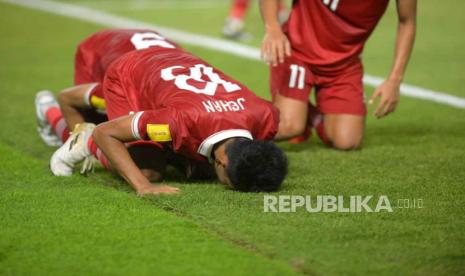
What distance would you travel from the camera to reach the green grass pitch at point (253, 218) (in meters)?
4.12

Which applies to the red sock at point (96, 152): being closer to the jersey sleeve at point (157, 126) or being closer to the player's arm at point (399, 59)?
the jersey sleeve at point (157, 126)

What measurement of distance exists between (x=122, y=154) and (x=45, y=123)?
1.67 m

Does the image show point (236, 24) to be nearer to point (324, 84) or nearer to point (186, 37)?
point (186, 37)

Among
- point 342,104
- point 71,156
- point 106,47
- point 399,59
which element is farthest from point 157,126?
point 342,104

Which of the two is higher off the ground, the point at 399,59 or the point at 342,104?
the point at 399,59

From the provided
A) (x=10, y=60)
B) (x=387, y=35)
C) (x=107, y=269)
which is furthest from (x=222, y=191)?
(x=387, y=35)

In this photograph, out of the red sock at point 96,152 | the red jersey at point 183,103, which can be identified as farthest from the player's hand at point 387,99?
the red sock at point 96,152

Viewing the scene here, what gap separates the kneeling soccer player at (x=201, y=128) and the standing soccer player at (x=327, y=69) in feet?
3.98

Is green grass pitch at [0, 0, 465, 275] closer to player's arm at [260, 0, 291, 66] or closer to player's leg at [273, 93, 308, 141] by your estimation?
player's leg at [273, 93, 308, 141]

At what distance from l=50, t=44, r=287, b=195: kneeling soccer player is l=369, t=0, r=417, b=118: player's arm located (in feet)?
3.12

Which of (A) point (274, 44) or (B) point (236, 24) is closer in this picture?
A: (A) point (274, 44)

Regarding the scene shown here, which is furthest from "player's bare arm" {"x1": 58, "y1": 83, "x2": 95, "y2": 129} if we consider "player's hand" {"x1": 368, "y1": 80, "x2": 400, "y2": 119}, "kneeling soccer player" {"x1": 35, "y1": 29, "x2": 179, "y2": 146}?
"player's hand" {"x1": 368, "y1": 80, "x2": 400, "y2": 119}

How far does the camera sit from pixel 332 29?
6.70 meters

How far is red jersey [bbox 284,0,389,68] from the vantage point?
21.7 ft
